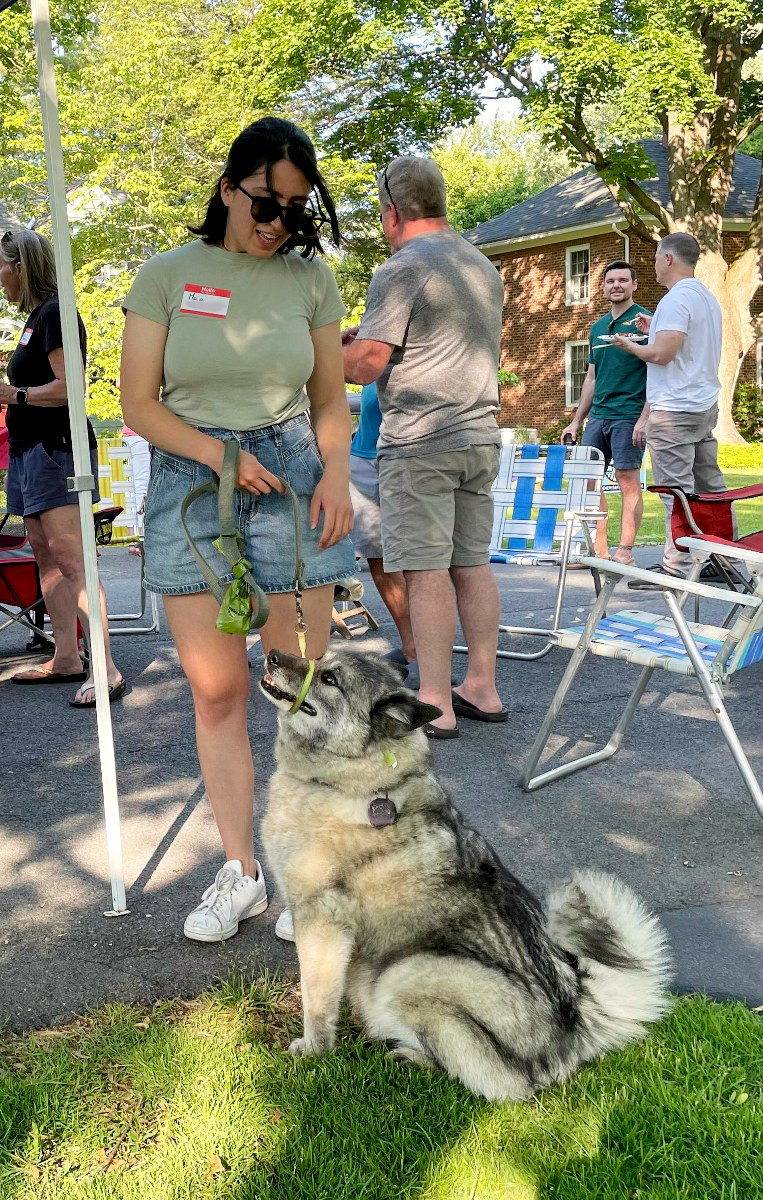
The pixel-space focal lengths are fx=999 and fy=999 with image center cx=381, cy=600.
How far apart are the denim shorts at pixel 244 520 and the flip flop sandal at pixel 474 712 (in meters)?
2.32

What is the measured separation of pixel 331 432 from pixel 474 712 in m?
2.42

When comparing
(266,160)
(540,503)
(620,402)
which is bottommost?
(540,503)

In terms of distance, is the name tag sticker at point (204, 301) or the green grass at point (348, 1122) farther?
the name tag sticker at point (204, 301)

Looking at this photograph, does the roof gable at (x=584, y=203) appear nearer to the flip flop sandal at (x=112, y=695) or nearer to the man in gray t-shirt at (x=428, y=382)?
the man in gray t-shirt at (x=428, y=382)

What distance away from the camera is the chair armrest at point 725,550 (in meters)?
3.92

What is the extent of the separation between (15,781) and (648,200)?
75.7ft

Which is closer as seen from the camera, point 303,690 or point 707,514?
point 303,690

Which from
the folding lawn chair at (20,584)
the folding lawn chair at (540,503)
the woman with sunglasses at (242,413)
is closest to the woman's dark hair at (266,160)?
the woman with sunglasses at (242,413)

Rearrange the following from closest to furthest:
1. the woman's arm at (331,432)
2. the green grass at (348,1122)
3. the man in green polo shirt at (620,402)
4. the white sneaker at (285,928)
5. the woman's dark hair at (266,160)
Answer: the green grass at (348,1122)
the woman's dark hair at (266,160)
the woman's arm at (331,432)
the white sneaker at (285,928)
the man in green polo shirt at (620,402)

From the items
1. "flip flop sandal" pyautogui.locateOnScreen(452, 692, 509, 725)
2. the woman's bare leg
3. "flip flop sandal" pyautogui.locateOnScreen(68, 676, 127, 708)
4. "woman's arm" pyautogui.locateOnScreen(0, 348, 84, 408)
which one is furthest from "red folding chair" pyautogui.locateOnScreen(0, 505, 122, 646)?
the woman's bare leg

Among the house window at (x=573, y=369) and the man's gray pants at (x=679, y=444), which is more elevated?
the man's gray pants at (x=679, y=444)

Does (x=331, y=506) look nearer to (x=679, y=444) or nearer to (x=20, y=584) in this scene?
(x=20, y=584)

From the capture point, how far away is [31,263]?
499 centimetres

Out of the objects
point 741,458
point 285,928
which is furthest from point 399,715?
point 741,458
